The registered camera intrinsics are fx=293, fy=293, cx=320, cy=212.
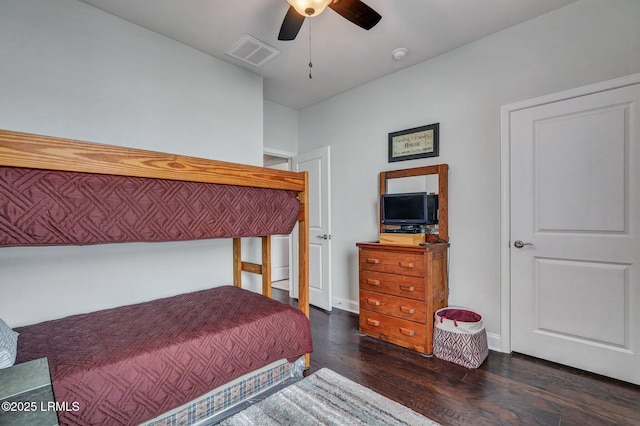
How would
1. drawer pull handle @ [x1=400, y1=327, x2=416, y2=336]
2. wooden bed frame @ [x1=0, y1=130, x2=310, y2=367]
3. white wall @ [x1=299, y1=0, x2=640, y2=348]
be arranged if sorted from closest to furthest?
1. wooden bed frame @ [x1=0, y1=130, x2=310, y2=367]
2. white wall @ [x1=299, y1=0, x2=640, y2=348]
3. drawer pull handle @ [x1=400, y1=327, x2=416, y2=336]

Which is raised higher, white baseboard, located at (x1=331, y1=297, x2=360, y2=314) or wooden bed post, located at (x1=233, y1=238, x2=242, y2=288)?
wooden bed post, located at (x1=233, y1=238, x2=242, y2=288)

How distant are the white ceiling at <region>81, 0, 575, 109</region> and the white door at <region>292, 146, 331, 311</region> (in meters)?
1.10

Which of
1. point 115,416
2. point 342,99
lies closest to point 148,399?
point 115,416

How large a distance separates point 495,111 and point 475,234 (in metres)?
1.08

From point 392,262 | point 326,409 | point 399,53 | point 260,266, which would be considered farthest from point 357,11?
point 326,409

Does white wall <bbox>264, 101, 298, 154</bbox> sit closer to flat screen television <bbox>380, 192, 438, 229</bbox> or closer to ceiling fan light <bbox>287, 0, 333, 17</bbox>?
flat screen television <bbox>380, 192, 438, 229</bbox>

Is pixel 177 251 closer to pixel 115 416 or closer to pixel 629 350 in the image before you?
pixel 115 416

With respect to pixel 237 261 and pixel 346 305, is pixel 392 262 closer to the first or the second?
pixel 346 305

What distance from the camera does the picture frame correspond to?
2.86 m

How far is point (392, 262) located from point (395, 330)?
0.60 meters

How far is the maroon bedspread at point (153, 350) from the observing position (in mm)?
1204

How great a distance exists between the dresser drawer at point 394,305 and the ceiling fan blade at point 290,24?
2256 mm

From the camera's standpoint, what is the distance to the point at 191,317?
1812mm

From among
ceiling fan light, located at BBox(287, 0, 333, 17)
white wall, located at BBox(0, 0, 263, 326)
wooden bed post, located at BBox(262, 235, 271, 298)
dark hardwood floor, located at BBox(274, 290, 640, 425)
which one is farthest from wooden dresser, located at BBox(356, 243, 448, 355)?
ceiling fan light, located at BBox(287, 0, 333, 17)
